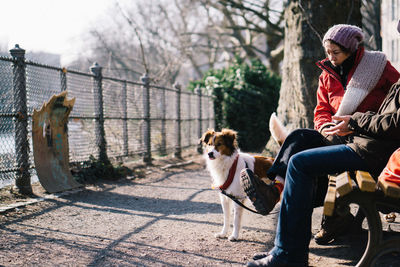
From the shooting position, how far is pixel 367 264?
2.60 meters

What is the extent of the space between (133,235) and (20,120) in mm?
2853

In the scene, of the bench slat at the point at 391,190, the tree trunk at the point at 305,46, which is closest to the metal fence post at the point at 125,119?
the tree trunk at the point at 305,46

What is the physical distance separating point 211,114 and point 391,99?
1284 centimetres

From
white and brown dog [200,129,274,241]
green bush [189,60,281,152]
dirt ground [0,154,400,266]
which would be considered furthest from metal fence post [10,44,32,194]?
green bush [189,60,281,152]

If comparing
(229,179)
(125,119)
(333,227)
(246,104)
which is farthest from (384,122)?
(246,104)

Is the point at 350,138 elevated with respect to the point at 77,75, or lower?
lower

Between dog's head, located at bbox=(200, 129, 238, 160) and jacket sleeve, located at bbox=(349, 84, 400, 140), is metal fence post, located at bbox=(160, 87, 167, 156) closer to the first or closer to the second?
dog's head, located at bbox=(200, 129, 238, 160)

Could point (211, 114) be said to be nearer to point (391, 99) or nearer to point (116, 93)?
point (116, 93)

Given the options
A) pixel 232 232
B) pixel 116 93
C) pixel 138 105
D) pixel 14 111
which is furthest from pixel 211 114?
pixel 232 232

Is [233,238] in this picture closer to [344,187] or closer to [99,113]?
[344,187]

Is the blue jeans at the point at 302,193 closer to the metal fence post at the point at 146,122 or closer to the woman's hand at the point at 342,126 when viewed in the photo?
the woman's hand at the point at 342,126

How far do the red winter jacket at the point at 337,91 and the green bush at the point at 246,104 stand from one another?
11.0m

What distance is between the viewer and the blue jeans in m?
2.81

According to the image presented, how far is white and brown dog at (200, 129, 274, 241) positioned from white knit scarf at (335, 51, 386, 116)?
138cm
